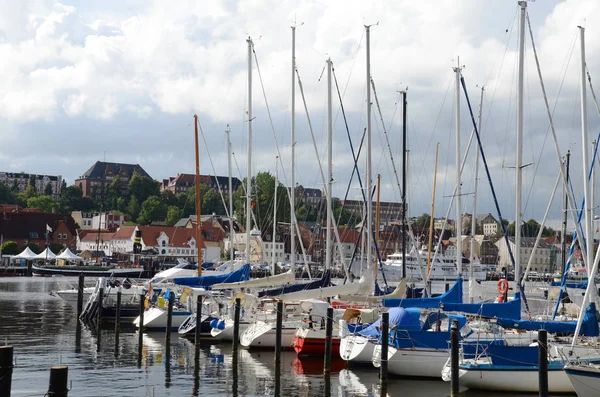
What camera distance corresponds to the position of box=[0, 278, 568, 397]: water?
99.9ft

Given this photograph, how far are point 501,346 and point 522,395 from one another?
1.79 meters

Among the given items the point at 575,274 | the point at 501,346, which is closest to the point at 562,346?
the point at 501,346

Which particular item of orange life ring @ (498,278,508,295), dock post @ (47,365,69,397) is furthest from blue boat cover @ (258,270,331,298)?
dock post @ (47,365,69,397)

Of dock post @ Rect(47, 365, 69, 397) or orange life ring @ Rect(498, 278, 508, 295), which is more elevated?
orange life ring @ Rect(498, 278, 508, 295)

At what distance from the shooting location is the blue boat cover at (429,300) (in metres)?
36.5

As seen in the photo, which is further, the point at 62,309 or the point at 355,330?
the point at 62,309

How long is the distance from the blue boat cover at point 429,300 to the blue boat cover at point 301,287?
7.35 metres

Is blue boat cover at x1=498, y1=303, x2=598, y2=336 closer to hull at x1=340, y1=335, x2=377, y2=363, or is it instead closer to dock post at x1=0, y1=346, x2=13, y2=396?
hull at x1=340, y1=335, x2=377, y2=363

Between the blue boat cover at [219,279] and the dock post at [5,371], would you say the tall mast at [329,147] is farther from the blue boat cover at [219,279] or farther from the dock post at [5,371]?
the dock post at [5,371]

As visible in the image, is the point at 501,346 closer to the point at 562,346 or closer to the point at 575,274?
the point at 562,346

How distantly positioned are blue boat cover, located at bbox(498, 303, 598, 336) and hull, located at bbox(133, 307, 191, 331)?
23177 mm

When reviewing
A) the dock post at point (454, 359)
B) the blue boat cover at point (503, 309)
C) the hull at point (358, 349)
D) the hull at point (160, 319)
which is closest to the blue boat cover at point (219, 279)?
the hull at point (160, 319)

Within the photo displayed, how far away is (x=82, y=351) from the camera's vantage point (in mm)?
40594

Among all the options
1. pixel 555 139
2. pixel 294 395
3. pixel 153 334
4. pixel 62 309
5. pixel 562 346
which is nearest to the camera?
pixel 562 346
